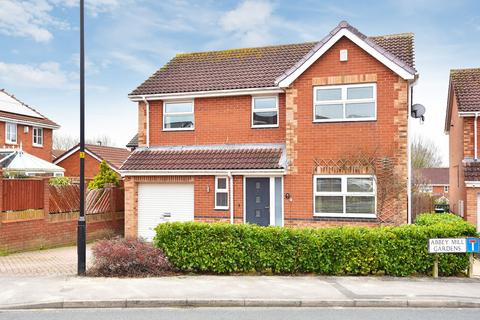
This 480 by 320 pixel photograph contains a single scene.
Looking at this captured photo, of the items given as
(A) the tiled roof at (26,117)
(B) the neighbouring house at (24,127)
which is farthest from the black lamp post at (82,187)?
(A) the tiled roof at (26,117)

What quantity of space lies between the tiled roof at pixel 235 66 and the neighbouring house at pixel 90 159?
1528cm

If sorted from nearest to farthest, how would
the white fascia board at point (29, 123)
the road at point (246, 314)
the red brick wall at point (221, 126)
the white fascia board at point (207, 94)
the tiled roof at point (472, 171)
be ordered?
the road at point (246, 314)
the white fascia board at point (207, 94)
the tiled roof at point (472, 171)
the red brick wall at point (221, 126)
the white fascia board at point (29, 123)

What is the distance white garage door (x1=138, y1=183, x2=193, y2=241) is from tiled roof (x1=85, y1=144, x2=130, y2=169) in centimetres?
1543

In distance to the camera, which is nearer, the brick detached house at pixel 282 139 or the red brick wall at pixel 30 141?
the brick detached house at pixel 282 139

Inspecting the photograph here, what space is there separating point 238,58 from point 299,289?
475 inches

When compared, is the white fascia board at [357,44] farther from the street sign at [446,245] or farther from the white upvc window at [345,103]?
the street sign at [446,245]

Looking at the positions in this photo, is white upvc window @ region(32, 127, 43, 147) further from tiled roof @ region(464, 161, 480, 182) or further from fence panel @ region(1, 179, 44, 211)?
tiled roof @ region(464, 161, 480, 182)

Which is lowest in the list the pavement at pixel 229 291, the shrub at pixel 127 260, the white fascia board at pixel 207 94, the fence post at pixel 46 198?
the pavement at pixel 229 291

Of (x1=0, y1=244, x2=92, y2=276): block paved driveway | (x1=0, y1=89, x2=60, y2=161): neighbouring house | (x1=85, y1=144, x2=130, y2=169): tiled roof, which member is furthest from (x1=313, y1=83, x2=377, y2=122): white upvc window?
(x1=85, y1=144, x2=130, y2=169): tiled roof

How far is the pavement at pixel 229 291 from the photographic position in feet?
28.3

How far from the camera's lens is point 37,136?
32344mm

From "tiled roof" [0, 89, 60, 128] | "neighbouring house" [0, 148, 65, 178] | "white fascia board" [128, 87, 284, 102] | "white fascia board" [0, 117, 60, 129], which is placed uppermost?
"tiled roof" [0, 89, 60, 128]

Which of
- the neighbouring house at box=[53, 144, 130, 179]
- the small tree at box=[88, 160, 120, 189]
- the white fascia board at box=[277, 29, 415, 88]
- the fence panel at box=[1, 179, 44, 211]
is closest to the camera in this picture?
the fence panel at box=[1, 179, 44, 211]

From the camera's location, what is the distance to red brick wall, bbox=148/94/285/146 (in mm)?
17125
